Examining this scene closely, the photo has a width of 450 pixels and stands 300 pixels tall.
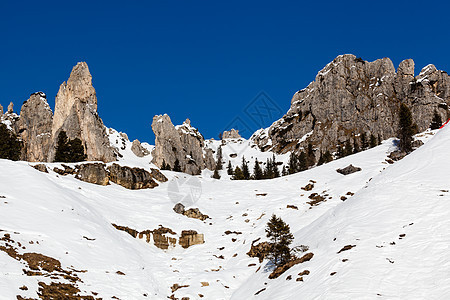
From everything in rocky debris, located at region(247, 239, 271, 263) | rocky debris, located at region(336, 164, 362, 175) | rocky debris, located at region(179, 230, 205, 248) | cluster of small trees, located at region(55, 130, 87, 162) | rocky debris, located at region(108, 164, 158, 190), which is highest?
cluster of small trees, located at region(55, 130, 87, 162)

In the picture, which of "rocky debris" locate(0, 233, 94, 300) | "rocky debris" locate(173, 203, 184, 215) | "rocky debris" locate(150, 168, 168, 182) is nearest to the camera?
"rocky debris" locate(0, 233, 94, 300)

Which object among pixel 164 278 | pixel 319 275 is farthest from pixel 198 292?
pixel 319 275

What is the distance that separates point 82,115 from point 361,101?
454ft

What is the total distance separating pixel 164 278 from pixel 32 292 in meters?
15.0

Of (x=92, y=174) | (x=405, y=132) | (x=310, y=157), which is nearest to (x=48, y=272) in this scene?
(x=92, y=174)

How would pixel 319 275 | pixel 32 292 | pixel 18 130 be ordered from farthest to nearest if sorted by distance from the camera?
pixel 18 130 → pixel 319 275 → pixel 32 292

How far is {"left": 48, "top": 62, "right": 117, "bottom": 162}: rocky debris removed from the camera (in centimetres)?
9556

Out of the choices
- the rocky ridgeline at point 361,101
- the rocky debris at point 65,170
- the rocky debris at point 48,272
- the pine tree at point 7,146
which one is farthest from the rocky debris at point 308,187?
the rocky ridgeline at point 361,101

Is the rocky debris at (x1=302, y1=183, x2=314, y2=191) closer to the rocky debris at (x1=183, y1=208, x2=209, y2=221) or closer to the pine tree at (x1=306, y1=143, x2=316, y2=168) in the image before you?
the rocky debris at (x1=183, y1=208, x2=209, y2=221)

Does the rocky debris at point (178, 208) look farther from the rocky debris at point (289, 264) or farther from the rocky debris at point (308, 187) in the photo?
the rocky debris at point (289, 264)

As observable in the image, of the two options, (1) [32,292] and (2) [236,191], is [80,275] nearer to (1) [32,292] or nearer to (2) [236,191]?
(1) [32,292]

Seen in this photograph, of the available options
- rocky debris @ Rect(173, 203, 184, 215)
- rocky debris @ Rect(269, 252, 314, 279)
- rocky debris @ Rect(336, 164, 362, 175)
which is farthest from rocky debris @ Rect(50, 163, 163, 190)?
rocky debris @ Rect(269, 252, 314, 279)

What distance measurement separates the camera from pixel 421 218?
73.5 ft

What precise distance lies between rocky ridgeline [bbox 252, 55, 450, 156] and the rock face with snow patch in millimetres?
119387
